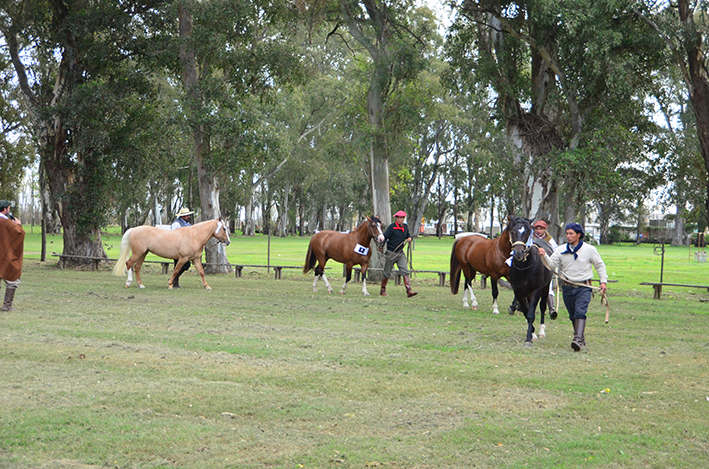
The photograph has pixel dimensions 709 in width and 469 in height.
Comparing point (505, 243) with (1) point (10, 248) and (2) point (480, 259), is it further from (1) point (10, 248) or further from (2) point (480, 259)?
(1) point (10, 248)

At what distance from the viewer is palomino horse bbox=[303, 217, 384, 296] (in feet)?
53.9

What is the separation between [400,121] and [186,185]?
125ft

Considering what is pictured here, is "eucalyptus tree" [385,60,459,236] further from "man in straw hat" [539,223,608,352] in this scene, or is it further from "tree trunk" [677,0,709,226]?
"man in straw hat" [539,223,608,352]

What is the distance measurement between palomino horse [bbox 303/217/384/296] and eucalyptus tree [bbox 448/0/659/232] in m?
6.21

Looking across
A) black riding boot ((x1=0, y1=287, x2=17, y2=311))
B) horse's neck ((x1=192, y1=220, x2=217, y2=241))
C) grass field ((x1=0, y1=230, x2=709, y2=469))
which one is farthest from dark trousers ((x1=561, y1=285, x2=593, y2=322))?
horse's neck ((x1=192, y1=220, x2=217, y2=241))

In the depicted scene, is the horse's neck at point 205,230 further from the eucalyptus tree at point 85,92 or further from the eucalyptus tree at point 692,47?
the eucalyptus tree at point 692,47

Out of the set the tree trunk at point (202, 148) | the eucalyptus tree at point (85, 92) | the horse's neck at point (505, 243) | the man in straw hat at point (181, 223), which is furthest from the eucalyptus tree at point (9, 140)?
the horse's neck at point (505, 243)

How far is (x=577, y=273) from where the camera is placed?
8.99 m

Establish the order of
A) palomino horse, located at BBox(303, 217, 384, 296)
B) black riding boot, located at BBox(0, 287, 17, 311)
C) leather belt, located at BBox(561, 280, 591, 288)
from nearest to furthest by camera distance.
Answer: leather belt, located at BBox(561, 280, 591, 288) → black riding boot, located at BBox(0, 287, 17, 311) → palomino horse, located at BBox(303, 217, 384, 296)

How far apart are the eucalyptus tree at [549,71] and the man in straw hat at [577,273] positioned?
964 cm

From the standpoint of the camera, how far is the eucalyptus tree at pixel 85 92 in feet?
75.8

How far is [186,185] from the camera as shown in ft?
184

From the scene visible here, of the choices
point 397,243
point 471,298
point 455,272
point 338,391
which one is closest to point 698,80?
point 455,272

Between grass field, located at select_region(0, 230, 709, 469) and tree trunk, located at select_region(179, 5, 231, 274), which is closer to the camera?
grass field, located at select_region(0, 230, 709, 469)
